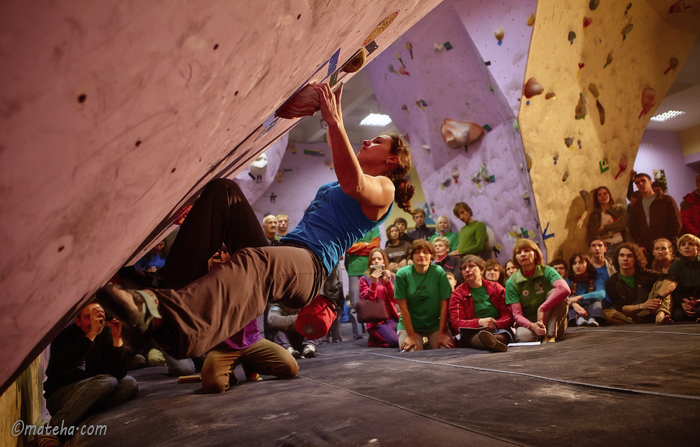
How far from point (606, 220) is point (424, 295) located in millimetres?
2893

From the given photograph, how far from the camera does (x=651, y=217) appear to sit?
4.87 m

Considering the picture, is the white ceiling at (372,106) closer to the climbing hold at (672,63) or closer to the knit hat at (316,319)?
the climbing hold at (672,63)

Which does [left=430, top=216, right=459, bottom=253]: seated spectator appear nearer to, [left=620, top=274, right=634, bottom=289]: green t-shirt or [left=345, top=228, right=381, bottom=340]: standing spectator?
[left=345, top=228, right=381, bottom=340]: standing spectator

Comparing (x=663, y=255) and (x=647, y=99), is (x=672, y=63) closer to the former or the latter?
(x=647, y=99)

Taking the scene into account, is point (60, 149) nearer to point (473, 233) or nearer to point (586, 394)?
Answer: point (586, 394)

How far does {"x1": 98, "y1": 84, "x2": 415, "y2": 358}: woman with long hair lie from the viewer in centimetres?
102

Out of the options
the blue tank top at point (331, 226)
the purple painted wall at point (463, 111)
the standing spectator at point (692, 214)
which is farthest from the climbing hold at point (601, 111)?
the blue tank top at point (331, 226)

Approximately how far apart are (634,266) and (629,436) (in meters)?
3.47

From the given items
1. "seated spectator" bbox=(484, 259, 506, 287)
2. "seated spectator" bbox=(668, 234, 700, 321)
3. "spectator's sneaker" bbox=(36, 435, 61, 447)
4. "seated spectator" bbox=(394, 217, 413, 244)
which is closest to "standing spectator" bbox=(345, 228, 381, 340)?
"seated spectator" bbox=(394, 217, 413, 244)

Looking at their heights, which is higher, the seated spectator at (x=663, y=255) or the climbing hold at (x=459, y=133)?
the climbing hold at (x=459, y=133)

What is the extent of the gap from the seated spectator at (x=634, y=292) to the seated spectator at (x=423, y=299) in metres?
1.76

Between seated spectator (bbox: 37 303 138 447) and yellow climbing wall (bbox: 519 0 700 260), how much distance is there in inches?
168

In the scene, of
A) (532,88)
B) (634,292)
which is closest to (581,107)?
(532,88)

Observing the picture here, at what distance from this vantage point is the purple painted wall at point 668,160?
1006 cm
